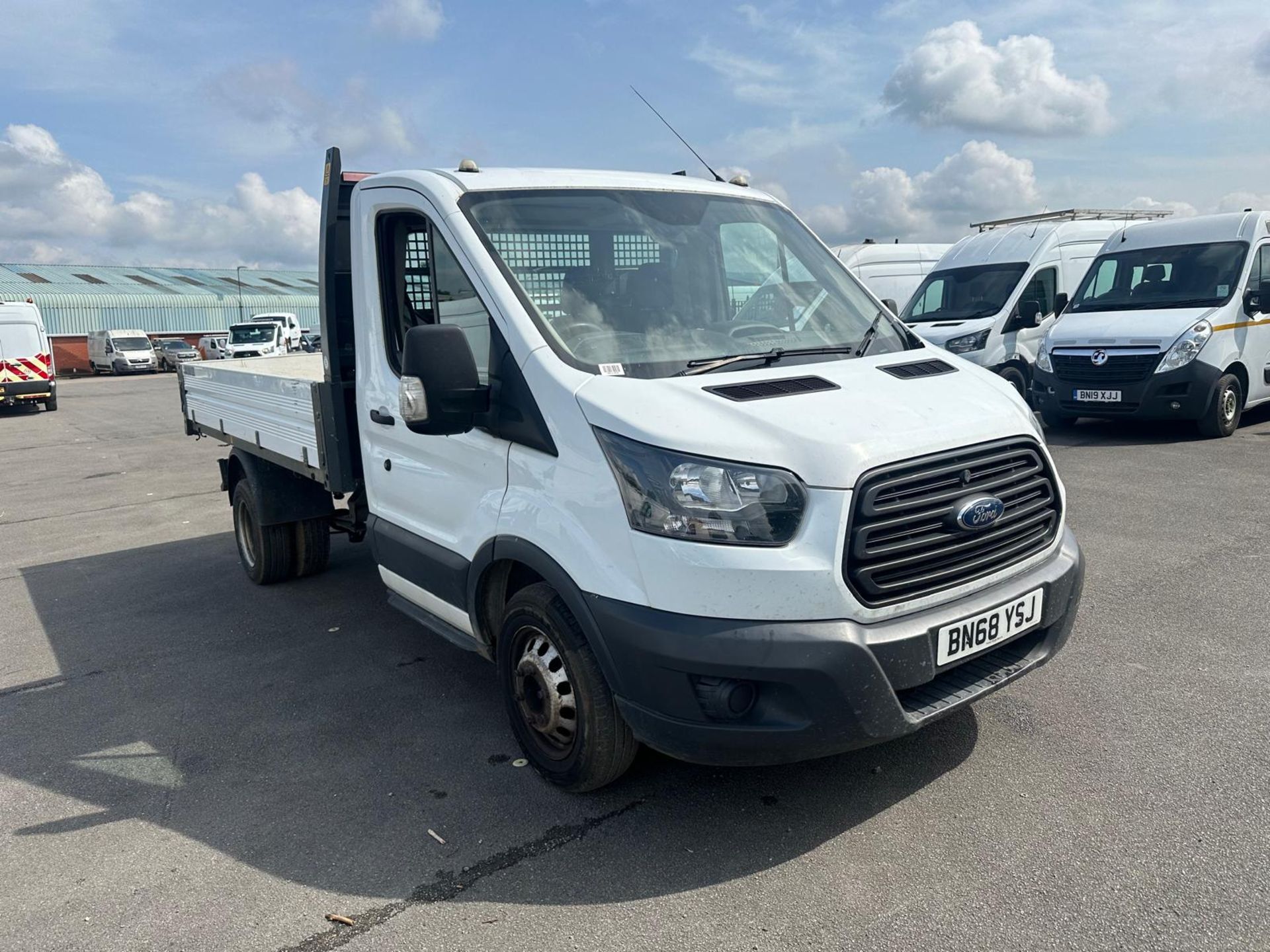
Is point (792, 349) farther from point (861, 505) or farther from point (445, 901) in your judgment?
point (445, 901)

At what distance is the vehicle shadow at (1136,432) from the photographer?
10477 millimetres

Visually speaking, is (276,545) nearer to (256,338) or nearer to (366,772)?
(366,772)

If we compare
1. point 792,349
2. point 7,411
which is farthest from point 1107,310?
point 7,411

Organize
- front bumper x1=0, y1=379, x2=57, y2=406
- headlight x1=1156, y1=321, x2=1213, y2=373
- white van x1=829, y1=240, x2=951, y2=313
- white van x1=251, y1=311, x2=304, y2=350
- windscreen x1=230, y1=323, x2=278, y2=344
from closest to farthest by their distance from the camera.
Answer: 1. headlight x1=1156, y1=321, x2=1213, y2=373
2. white van x1=829, y1=240, x2=951, y2=313
3. front bumper x1=0, y1=379, x2=57, y2=406
4. windscreen x1=230, y1=323, x2=278, y2=344
5. white van x1=251, y1=311, x2=304, y2=350

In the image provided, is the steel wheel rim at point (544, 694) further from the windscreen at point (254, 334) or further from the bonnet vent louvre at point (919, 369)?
the windscreen at point (254, 334)

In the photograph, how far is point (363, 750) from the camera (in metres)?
3.93

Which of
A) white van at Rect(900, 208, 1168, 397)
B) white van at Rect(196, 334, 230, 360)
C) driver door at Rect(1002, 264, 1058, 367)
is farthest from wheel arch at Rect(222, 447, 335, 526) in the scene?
white van at Rect(196, 334, 230, 360)

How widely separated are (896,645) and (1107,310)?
32.2 ft

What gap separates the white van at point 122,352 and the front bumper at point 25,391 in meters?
18.9

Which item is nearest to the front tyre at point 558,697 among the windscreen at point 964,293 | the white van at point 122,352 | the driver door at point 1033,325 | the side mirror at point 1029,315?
the windscreen at point 964,293

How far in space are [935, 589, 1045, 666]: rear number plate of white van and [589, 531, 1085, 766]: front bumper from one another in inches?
1.3

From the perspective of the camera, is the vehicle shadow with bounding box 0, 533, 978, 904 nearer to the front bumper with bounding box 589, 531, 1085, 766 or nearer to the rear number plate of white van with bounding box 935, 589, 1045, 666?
the front bumper with bounding box 589, 531, 1085, 766

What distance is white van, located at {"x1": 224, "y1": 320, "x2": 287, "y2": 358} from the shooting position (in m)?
32.8

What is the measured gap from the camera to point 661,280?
12.3ft
